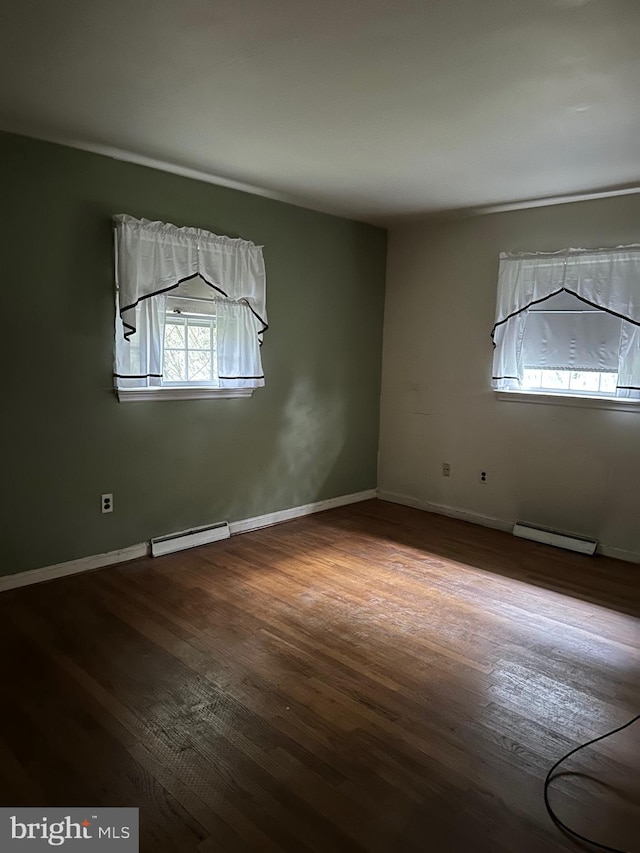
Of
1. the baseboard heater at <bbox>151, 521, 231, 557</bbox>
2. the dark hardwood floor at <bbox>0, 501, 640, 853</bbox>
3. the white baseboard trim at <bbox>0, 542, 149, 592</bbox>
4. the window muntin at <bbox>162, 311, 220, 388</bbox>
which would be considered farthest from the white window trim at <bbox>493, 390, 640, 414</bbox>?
the white baseboard trim at <bbox>0, 542, 149, 592</bbox>

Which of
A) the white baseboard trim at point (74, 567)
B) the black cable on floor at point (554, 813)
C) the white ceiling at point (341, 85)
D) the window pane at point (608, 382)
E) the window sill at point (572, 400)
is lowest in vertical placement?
the black cable on floor at point (554, 813)

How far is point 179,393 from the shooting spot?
3934 millimetres

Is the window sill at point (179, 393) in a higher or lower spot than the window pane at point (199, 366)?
lower

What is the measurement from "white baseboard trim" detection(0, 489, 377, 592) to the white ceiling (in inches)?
94.0

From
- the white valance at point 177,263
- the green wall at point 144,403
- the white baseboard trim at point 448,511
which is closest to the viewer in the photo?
the green wall at point 144,403

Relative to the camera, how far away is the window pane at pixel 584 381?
4.18 m

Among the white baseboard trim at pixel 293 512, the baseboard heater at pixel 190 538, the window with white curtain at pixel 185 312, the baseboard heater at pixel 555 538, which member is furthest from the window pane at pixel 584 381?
the baseboard heater at pixel 190 538

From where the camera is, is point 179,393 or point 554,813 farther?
point 179,393

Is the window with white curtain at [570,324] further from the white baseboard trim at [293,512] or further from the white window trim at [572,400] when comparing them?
the white baseboard trim at [293,512]

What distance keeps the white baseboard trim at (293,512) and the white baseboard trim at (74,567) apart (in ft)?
2.53

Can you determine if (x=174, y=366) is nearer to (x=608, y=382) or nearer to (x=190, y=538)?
(x=190, y=538)

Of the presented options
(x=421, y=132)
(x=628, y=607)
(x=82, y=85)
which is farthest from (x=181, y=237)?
(x=628, y=607)

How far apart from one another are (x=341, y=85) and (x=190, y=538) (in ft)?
9.47

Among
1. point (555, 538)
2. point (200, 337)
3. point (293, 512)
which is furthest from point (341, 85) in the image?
point (555, 538)
